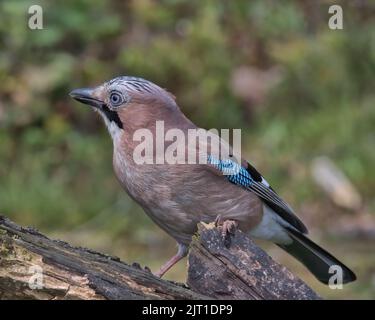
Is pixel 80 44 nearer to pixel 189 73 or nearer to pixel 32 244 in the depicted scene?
pixel 189 73

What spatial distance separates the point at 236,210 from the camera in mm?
4422

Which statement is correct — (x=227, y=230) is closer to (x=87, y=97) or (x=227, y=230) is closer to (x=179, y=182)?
(x=179, y=182)

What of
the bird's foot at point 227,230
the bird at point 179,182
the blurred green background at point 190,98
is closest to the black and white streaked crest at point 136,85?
the bird at point 179,182

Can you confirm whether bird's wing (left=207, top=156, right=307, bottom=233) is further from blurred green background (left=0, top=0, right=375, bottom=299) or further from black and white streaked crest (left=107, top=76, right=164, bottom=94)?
blurred green background (left=0, top=0, right=375, bottom=299)

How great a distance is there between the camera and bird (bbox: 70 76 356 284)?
167 inches

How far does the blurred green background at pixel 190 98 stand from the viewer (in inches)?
264

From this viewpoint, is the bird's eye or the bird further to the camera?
the bird's eye

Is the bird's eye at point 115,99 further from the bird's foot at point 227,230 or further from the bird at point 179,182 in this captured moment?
the bird's foot at point 227,230

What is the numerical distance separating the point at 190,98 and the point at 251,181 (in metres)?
3.10

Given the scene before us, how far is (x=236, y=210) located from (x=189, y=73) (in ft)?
11.2

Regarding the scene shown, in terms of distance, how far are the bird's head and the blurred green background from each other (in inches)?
76.0

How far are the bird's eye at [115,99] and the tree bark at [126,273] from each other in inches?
37.8

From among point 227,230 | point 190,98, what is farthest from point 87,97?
point 190,98

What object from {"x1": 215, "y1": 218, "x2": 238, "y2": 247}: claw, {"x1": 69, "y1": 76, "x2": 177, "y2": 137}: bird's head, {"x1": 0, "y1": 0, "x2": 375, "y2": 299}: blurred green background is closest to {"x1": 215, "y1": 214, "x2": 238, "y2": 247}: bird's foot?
{"x1": 215, "y1": 218, "x2": 238, "y2": 247}: claw
